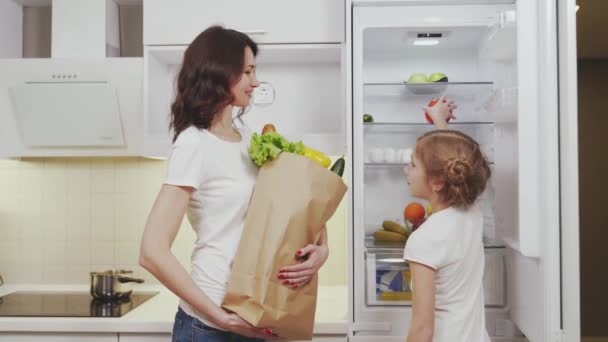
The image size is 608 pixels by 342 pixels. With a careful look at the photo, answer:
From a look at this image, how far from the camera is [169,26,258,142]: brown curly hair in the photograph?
1.22m

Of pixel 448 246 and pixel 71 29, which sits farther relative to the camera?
pixel 71 29

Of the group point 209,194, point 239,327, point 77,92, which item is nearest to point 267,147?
point 209,194

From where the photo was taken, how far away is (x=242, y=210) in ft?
4.01

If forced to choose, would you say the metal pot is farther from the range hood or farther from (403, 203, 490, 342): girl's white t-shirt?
(403, 203, 490, 342): girl's white t-shirt

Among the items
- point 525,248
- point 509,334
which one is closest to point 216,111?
point 525,248

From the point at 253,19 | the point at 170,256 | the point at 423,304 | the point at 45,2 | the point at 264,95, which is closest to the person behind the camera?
the point at 170,256

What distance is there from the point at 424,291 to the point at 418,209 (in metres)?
0.69

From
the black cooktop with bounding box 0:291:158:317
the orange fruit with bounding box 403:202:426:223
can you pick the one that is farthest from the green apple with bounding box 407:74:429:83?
the black cooktop with bounding box 0:291:158:317

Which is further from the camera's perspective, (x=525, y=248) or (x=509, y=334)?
(x=509, y=334)

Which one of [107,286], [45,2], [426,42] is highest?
[45,2]

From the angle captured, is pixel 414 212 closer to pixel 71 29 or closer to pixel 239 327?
pixel 239 327

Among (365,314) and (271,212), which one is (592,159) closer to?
(365,314)

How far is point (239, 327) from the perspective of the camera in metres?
1.15

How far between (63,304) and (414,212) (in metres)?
1.33
